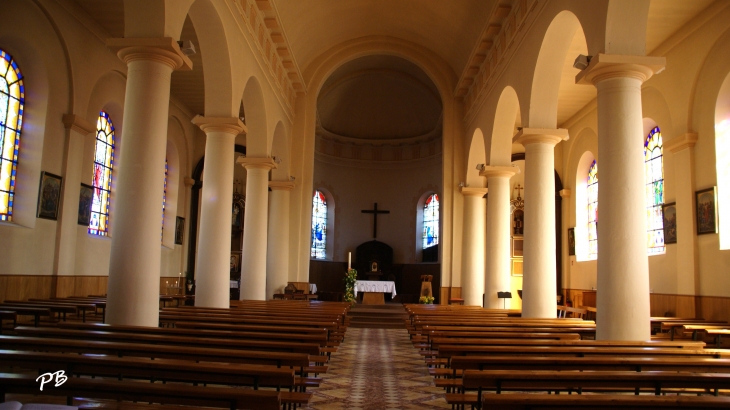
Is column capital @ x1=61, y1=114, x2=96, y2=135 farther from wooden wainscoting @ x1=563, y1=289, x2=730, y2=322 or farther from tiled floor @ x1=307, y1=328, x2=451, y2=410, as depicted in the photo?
wooden wainscoting @ x1=563, y1=289, x2=730, y2=322

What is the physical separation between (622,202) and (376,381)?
147 inches

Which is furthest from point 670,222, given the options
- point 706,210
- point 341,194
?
point 341,194

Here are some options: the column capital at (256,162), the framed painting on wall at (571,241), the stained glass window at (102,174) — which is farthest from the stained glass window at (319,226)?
the stained glass window at (102,174)

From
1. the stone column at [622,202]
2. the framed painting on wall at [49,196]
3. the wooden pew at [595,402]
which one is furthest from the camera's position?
the framed painting on wall at [49,196]

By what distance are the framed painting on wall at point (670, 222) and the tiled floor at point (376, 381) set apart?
6.43m

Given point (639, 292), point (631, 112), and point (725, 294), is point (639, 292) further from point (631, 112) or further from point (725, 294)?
point (725, 294)

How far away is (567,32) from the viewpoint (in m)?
10.1

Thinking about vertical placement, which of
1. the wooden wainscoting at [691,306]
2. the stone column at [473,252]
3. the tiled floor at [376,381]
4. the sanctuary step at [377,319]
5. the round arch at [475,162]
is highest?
the round arch at [475,162]

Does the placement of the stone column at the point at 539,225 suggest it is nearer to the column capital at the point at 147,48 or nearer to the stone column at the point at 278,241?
the column capital at the point at 147,48

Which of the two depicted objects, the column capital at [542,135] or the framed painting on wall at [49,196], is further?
the framed painting on wall at [49,196]

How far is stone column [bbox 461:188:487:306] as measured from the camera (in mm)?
16859

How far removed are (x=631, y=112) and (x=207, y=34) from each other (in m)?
7.38

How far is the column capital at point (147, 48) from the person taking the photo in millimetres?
7266

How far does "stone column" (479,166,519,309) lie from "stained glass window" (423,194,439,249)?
9997mm
